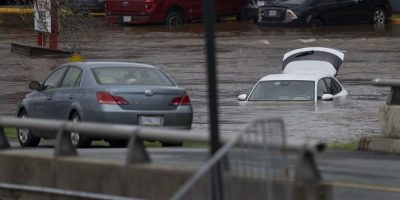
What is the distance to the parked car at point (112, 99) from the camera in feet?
59.2

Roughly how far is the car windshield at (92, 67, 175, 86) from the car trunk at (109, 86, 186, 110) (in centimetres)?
33

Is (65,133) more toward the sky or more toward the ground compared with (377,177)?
more toward the sky

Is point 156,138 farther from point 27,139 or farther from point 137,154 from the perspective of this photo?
point 27,139

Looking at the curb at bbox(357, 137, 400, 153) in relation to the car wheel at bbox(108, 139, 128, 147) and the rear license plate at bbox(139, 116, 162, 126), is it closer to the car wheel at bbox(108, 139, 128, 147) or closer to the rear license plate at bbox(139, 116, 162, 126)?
the rear license plate at bbox(139, 116, 162, 126)

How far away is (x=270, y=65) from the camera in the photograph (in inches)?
1399

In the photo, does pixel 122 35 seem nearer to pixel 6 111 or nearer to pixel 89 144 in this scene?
pixel 6 111

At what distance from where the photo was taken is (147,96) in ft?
59.7

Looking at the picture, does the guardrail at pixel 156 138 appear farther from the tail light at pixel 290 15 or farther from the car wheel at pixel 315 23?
the car wheel at pixel 315 23

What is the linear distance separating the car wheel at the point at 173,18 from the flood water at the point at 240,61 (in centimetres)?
76

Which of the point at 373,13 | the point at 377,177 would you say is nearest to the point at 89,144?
the point at 377,177

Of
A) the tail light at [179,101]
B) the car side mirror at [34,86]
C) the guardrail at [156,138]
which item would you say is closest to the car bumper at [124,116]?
the tail light at [179,101]

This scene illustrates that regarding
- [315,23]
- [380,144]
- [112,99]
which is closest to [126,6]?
[315,23]

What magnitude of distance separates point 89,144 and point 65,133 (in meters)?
7.84

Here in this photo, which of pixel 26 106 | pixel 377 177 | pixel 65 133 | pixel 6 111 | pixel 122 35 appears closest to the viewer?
pixel 65 133
